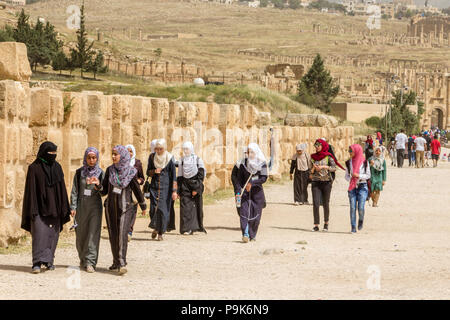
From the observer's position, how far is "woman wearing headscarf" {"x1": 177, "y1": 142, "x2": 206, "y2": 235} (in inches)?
484

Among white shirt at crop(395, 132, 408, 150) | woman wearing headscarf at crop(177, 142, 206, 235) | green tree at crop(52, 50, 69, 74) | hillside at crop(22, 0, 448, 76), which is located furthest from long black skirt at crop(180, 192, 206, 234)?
hillside at crop(22, 0, 448, 76)

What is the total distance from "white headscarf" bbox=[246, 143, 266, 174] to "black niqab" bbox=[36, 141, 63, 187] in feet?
11.5

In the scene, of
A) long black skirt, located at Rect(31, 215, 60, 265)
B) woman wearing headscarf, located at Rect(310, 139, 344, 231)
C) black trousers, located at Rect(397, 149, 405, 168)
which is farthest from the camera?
black trousers, located at Rect(397, 149, 405, 168)

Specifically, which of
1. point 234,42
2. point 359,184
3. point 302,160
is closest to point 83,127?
point 359,184

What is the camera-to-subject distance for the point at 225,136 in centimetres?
1939

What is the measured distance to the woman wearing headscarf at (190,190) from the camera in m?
12.3

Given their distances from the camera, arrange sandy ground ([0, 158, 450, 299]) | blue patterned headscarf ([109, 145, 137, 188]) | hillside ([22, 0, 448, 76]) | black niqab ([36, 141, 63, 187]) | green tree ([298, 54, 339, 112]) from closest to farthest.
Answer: sandy ground ([0, 158, 450, 299]) < black niqab ([36, 141, 63, 187]) < blue patterned headscarf ([109, 145, 137, 188]) < green tree ([298, 54, 339, 112]) < hillside ([22, 0, 448, 76])

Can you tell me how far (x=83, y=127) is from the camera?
39.6ft

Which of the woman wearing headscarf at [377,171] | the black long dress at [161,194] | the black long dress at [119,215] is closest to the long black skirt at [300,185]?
the woman wearing headscarf at [377,171]

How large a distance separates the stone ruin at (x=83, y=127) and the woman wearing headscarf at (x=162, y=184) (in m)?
1.08

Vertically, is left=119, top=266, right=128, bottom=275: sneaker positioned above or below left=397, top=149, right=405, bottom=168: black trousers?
above

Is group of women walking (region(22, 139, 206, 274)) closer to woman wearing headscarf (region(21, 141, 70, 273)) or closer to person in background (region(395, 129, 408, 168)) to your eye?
woman wearing headscarf (region(21, 141, 70, 273))

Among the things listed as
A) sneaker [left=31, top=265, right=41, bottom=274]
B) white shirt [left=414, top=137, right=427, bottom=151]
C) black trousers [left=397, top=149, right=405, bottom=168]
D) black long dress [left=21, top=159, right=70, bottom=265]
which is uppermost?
black long dress [left=21, top=159, right=70, bottom=265]

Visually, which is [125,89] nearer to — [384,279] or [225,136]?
[225,136]
